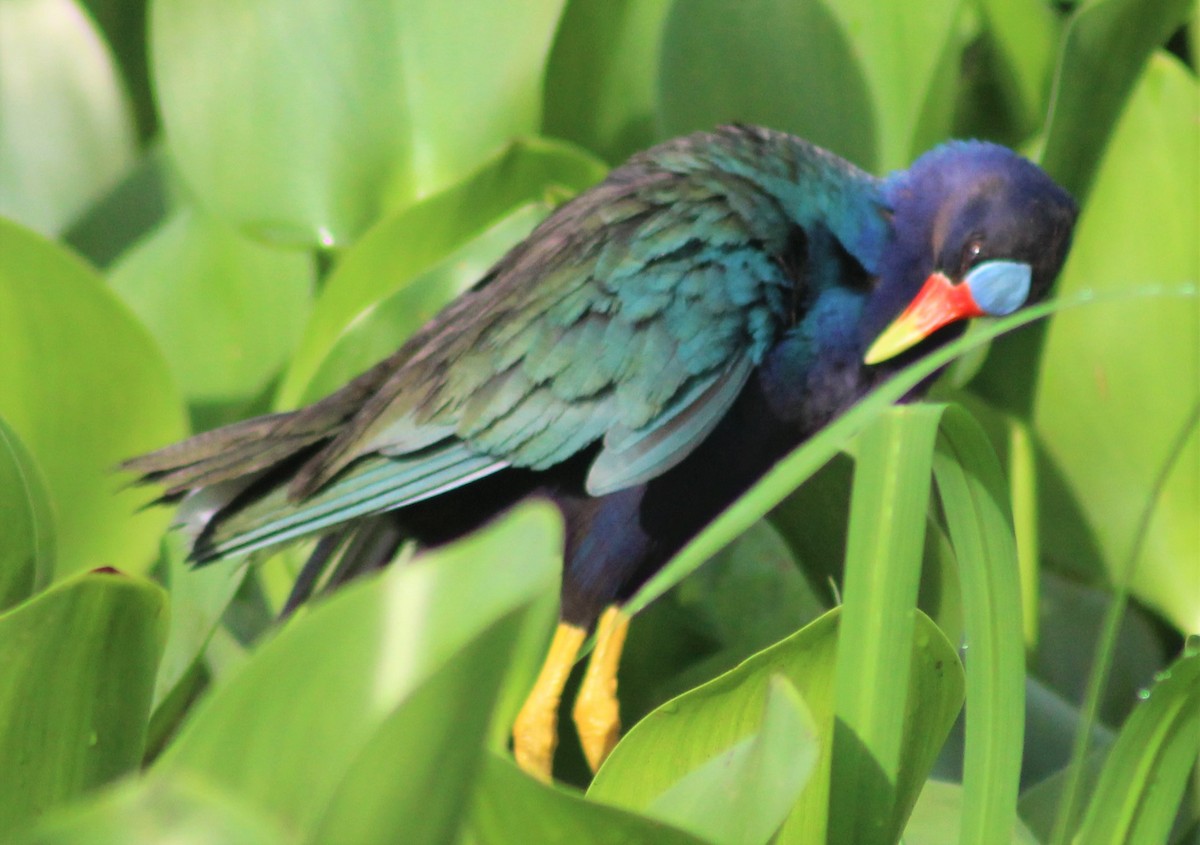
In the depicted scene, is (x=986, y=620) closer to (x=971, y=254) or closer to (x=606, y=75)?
(x=971, y=254)

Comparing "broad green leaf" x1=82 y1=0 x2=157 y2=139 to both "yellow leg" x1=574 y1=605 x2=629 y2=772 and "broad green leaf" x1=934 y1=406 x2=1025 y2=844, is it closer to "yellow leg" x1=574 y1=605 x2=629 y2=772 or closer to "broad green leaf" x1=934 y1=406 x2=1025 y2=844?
A: "yellow leg" x1=574 y1=605 x2=629 y2=772

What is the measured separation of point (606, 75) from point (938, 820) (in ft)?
2.90

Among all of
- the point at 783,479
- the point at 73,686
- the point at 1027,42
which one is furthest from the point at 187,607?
the point at 1027,42

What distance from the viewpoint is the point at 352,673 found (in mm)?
523

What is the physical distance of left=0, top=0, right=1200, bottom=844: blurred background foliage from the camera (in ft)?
2.42

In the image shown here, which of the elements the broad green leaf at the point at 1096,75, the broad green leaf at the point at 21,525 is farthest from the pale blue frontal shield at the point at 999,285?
the broad green leaf at the point at 21,525

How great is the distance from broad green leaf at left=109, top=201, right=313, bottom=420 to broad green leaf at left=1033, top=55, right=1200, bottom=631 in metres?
0.80

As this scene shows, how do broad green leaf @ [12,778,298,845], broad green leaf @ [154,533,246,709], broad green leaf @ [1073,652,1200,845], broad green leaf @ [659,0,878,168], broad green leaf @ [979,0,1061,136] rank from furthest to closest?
broad green leaf @ [979,0,1061,136] → broad green leaf @ [659,0,878,168] → broad green leaf @ [154,533,246,709] → broad green leaf @ [1073,652,1200,845] → broad green leaf @ [12,778,298,845]

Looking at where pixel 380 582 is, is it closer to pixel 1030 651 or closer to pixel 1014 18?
pixel 1030 651

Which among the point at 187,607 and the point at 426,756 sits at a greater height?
the point at 426,756

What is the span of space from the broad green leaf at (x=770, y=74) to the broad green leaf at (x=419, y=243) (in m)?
0.15

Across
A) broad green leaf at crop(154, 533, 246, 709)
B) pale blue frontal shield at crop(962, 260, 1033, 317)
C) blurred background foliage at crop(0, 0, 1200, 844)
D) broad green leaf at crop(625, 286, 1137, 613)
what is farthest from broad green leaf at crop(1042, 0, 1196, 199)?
broad green leaf at crop(154, 533, 246, 709)

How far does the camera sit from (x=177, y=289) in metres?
1.42

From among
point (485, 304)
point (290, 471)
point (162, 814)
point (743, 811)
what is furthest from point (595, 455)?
point (162, 814)
